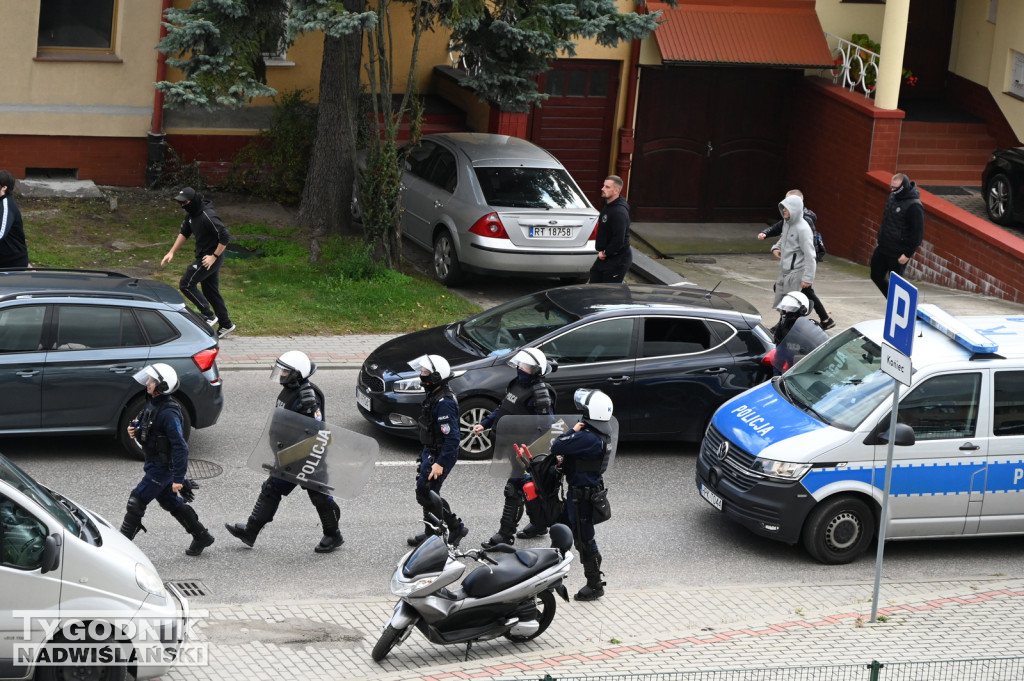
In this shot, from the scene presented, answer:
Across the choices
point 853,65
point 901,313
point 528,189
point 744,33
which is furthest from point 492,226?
point 901,313

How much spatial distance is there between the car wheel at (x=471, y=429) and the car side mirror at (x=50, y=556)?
535cm

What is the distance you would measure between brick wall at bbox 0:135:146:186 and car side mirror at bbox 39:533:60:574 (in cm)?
1431

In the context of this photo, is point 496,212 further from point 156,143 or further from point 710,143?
point 710,143

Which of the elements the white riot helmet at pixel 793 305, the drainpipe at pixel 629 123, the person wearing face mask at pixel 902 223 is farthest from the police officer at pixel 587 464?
the drainpipe at pixel 629 123

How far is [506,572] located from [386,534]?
255 cm

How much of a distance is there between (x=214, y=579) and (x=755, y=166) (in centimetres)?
1689

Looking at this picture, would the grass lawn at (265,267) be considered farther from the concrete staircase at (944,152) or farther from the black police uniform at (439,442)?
the concrete staircase at (944,152)

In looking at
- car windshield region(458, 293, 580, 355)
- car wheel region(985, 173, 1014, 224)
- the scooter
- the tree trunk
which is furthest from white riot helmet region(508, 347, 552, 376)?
car wheel region(985, 173, 1014, 224)

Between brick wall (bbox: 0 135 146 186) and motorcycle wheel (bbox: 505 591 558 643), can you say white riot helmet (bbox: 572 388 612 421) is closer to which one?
motorcycle wheel (bbox: 505 591 558 643)

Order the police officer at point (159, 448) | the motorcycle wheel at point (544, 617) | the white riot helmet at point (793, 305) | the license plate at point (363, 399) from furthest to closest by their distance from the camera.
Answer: the white riot helmet at point (793, 305) → the license plate at point (363, 399) → the police officer at point (159, 448) → the motorcycle wheel at point (544, 617)

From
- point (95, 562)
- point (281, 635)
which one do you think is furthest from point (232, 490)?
point (95, 562)

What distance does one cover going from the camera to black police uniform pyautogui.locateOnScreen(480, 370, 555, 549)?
10773mm

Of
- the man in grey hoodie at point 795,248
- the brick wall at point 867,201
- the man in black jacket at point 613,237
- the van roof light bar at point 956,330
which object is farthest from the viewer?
the brick wall at point 867,201

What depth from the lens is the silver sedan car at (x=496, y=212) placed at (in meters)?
18.0
